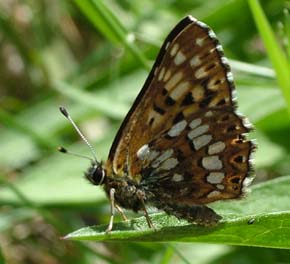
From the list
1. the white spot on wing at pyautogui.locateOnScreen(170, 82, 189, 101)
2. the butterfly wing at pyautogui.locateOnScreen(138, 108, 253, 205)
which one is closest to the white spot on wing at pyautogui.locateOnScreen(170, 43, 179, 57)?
the white spot on wing at pyautogui.locateOnScreen(170, 82, 189, 101)

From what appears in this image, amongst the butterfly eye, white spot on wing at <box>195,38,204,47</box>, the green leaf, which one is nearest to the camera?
the green leaf

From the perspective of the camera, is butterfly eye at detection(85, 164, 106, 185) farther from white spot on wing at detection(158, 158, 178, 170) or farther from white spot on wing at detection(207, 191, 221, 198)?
white spot on wing at detection(207, 191, 221, 198)

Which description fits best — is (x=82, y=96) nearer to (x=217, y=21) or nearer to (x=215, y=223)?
(x=217, y=21)

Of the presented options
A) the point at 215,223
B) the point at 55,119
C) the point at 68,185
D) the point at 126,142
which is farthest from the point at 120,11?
the point at 215,223

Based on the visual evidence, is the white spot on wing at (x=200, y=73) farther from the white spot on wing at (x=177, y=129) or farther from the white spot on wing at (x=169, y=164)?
the white spot on wing at (x=169, y=164)

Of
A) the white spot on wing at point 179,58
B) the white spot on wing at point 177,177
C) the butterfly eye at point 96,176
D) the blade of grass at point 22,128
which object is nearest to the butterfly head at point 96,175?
the butterfly eye at point 96,176

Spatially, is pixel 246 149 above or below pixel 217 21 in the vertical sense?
below

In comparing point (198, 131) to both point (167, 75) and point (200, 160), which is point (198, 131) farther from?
point (167, 75)
